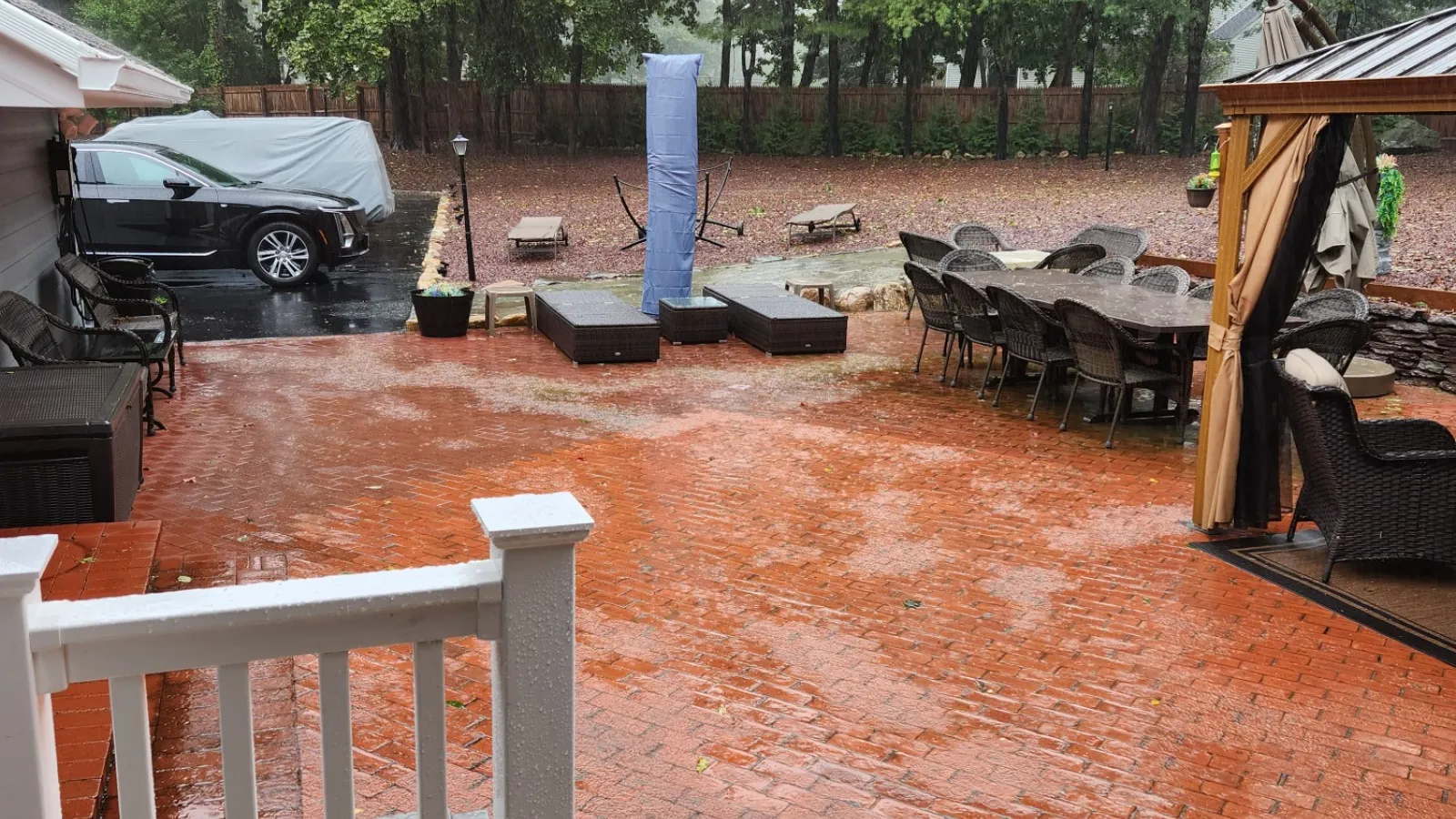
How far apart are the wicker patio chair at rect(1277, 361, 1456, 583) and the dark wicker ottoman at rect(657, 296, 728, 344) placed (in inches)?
249

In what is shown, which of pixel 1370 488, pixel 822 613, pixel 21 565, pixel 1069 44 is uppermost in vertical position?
pixel 1069 44

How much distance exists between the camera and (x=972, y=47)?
30.1m

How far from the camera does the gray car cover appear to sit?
681 inches

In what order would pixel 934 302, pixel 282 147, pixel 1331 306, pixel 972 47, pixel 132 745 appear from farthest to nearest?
pixel 972 47 → pixel 282 147 → pixel 934 302 → pixel 1331 306 → pixel 132 745

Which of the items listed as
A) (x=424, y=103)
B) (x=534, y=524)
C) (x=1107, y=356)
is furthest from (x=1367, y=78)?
(x=424, y=103)

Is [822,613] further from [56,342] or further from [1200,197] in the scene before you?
[1200,197]

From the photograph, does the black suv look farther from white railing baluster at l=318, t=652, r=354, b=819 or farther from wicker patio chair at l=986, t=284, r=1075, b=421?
white railing baluster at l=318, t=652, r=354, b=819

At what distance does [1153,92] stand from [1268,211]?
23.3 meters

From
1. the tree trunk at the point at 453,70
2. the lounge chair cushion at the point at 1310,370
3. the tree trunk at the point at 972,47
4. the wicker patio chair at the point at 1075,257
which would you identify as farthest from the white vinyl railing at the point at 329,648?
the tree trunk at the point at 972,47

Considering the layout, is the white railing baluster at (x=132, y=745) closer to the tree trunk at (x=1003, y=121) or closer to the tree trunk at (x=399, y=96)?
the tree trunk at (x=399, y=96)

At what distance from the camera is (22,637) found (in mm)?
1672

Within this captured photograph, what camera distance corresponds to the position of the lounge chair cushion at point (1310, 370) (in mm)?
5680

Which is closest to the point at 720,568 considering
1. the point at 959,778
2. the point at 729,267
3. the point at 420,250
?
the point at 959,778

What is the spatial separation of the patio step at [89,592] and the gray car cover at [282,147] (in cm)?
1329
